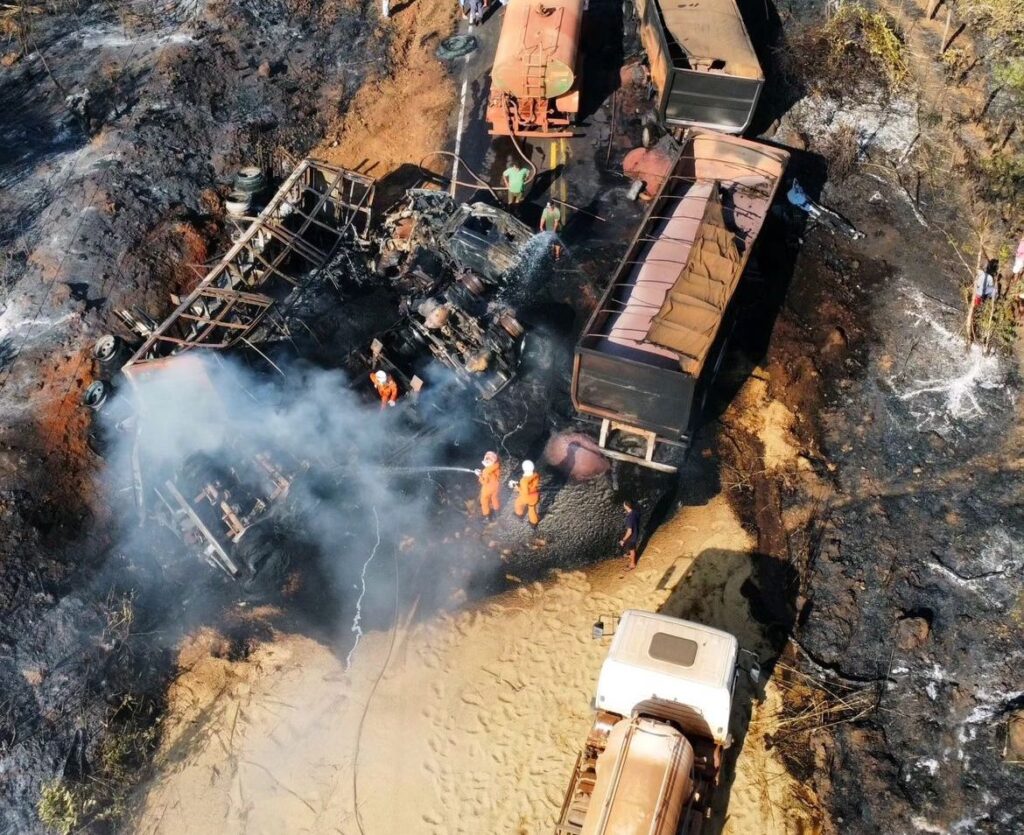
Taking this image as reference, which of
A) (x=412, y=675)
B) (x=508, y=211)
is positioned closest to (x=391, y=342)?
(x=508, y=211)

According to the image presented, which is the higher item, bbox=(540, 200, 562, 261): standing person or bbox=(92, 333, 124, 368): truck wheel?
bbox=(540, 200, 562, 261): standing person

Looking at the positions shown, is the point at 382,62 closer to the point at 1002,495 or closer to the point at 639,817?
the point at 1002,495

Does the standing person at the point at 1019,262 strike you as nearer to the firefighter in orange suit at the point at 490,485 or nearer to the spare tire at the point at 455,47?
the firefighter in orange suit at the point at 490,485

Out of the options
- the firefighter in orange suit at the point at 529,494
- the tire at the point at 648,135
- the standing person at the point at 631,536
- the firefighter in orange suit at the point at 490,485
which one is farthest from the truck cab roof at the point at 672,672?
the tire at the point at 648,135

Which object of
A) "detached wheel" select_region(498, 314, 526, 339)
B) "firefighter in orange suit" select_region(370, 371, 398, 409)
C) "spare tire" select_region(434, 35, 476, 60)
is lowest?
"firefighter in orange suit" select_region(370, 371, 398, 409)

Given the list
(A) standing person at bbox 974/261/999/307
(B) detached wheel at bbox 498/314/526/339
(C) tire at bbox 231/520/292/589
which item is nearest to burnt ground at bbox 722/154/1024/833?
(A) standing person at bbox 974/261/999/307

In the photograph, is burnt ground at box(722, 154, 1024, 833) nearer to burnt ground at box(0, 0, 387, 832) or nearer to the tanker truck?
the tanker truck

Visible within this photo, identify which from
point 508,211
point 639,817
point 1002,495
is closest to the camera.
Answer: point 639,817
